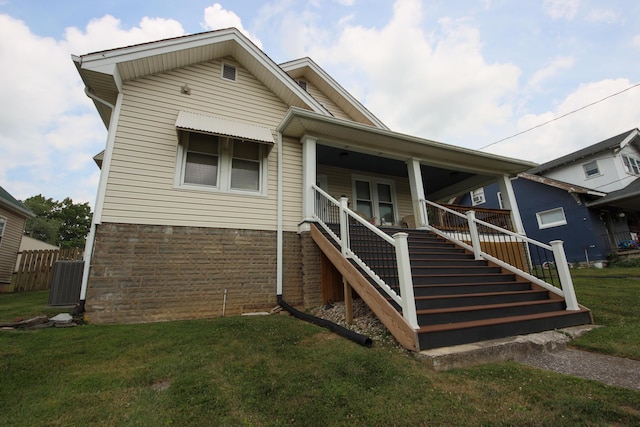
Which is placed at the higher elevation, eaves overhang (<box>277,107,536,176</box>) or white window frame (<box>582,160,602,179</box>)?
white window frame (<box>582,160,602,179</box>)

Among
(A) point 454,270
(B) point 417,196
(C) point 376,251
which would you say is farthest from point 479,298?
(B) point 417,196

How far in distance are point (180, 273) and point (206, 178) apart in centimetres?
221

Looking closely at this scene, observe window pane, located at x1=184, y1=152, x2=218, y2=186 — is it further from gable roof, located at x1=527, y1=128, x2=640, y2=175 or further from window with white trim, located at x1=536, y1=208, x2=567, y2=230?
window with white trim, located at x1=536, y1=208, x2=567, y2=230

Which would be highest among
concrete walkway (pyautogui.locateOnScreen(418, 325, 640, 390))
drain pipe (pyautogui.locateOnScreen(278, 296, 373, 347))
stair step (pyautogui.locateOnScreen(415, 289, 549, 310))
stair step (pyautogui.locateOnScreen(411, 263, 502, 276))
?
stair step (pyautogui.locateOnScreen(411, 263, 502, 276))

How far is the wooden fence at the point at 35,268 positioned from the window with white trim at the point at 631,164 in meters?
27.7

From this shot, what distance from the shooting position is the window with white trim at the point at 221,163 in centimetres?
609

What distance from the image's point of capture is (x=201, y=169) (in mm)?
6207

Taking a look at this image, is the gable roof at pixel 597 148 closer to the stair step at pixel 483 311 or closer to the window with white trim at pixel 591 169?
the window with white trim at pixel 591 169

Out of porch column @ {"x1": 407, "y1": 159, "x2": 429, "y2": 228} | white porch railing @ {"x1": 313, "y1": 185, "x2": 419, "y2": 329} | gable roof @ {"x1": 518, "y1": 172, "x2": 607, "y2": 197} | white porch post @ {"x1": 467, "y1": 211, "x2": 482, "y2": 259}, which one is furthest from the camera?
gable roof @ {"x1": 518, "y1": 172, "x2": 607, "y2": 197}

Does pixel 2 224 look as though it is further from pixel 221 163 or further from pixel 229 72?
pixel 229 72

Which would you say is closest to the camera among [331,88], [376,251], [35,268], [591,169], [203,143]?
[376,251]

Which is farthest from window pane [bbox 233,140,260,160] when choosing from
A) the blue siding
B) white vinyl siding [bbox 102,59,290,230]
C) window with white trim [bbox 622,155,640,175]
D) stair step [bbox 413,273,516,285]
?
window with white trim [bbox 622,155,640,175]

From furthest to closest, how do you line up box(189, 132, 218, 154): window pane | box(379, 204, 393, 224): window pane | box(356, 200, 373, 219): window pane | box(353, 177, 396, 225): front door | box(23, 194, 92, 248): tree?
box(23, 194, 92, 248): tree < box(379, 204, 393, 224): window pane < box(353, 177, 396, 225): front door < box(356, 200, 373, 219): window pane < box(189, 132, 218, 154): window pane

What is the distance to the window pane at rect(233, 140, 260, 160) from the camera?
6602mm
